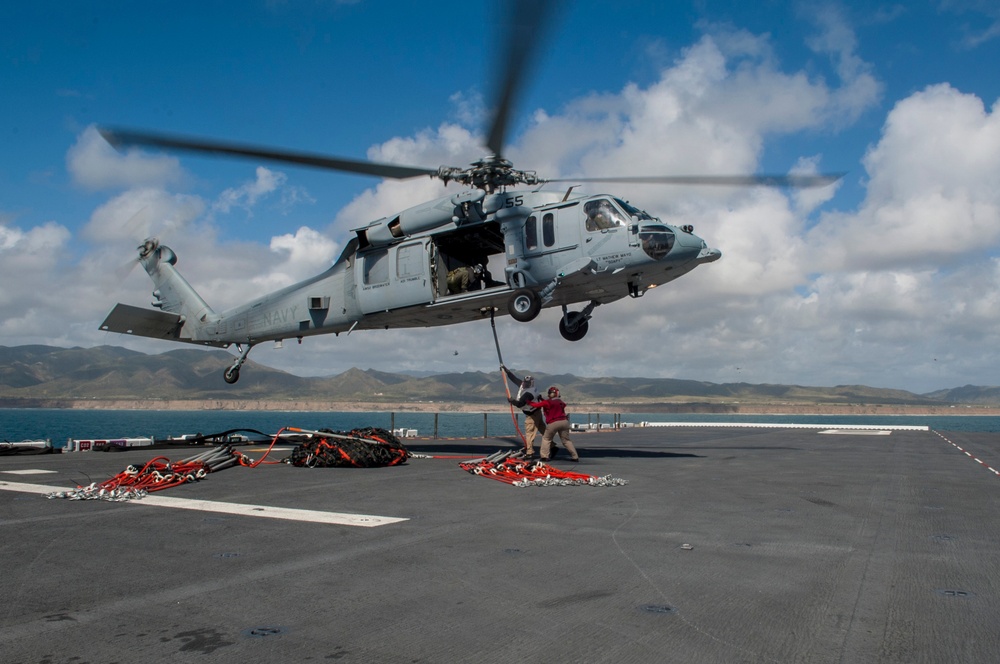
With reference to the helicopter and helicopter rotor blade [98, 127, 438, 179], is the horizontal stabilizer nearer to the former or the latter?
the helicopter

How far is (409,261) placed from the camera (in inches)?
761

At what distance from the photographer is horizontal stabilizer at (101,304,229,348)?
76.6 ft

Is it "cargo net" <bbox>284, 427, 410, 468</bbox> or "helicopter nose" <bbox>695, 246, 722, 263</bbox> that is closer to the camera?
"cargo net" <bbox>284, 427, 410, 468</bbox>

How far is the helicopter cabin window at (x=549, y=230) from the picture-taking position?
1761 cm

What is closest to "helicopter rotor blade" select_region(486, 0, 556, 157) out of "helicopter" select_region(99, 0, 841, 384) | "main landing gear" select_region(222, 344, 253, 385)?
"helicopter" select_region(99, 0, 841, 384)

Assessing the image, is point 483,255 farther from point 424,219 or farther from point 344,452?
point 344,452

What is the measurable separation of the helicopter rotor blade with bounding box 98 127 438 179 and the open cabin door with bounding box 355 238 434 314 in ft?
8.74

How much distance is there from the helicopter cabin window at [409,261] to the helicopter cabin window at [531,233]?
3.18 meters

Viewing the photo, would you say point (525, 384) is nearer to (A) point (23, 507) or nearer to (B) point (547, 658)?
(A) point (23, 507)

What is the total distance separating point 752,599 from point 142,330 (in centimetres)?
2453

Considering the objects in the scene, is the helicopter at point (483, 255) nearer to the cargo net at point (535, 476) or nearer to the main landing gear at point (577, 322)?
the main landing gear at point (577, 322)

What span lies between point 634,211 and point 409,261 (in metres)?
6.47

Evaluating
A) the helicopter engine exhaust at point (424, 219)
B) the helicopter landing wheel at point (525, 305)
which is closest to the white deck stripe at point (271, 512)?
the helicopter landing wheel at point (525, 305)

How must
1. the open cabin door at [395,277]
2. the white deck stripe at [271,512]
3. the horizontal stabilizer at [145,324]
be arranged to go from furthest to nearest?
the horizontal stabilizer at [145,324] → the open cabin door at [395,277] → the white deck stripe at [271,512]
